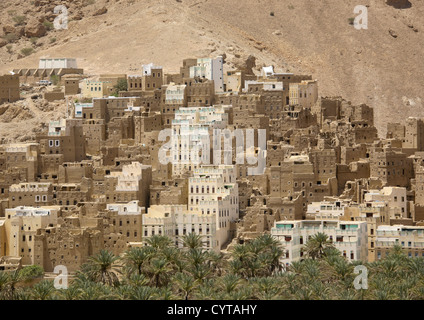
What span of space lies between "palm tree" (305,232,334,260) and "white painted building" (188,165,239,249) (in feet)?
21.9

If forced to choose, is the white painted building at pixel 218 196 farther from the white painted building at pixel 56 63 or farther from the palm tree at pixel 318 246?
the white painted building at pixel 56 63

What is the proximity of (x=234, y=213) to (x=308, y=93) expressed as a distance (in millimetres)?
18215

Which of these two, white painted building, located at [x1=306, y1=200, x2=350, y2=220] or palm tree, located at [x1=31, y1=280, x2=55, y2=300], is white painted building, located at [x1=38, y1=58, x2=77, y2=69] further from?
palm tree, located at [x1=31, y1=280, x2=55, y2=300]

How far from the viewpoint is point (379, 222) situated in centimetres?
9550

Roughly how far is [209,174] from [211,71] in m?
17.0

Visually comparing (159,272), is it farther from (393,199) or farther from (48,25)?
(48,25)

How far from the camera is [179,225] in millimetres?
96438

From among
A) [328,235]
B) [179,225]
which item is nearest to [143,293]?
[328,235]

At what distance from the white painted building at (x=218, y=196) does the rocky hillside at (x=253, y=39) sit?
107 feet

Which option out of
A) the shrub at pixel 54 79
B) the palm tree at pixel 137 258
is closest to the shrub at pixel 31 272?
the palm tree at pixel 137 258

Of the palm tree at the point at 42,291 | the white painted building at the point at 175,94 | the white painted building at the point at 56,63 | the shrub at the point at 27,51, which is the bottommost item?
the palm tree at the point at 42,291

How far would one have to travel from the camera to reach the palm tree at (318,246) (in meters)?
90.9

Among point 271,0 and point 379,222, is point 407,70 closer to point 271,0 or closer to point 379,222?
point 271,0
